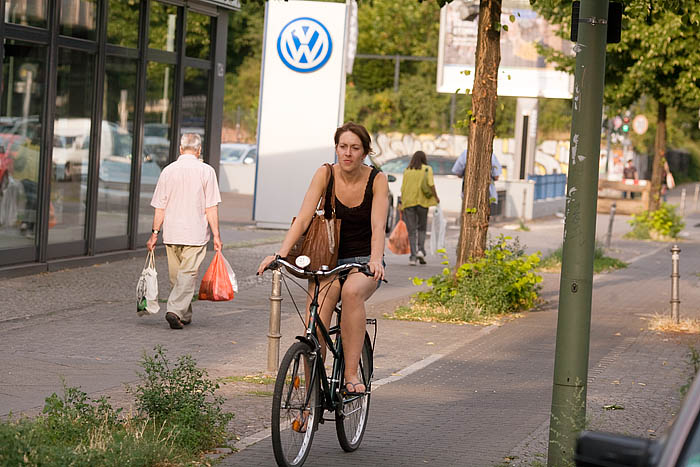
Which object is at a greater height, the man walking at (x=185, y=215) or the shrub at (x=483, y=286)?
the man walking at (x=185, y=215)

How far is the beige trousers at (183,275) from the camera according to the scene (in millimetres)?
11266

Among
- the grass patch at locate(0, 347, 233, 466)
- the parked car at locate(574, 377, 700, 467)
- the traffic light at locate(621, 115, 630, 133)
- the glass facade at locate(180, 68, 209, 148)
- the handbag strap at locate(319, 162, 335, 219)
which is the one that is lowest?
the grass patch at locate(0, 347, 233, 466)

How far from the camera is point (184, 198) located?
11.3 metres

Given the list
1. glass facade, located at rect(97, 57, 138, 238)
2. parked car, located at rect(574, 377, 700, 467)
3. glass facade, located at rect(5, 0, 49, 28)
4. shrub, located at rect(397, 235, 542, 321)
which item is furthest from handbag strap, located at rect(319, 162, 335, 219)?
glass facade, located at rect(97, 57, 138, 238)

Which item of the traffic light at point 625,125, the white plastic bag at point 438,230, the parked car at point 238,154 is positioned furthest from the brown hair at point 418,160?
the traffic light at point 625,125

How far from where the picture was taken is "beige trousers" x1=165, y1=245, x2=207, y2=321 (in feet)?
37.0

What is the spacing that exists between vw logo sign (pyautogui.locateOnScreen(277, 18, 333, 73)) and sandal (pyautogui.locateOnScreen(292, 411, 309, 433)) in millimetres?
17609

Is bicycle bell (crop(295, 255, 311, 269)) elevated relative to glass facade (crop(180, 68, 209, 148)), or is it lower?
lower

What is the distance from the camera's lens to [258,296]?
14.2m

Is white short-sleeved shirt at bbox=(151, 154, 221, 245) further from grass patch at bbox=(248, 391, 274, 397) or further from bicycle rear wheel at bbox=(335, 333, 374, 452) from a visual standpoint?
bicycle rear wheel at bbox=(335, 333, 374, 452)

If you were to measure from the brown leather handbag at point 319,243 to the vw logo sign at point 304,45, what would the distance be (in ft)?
56.2

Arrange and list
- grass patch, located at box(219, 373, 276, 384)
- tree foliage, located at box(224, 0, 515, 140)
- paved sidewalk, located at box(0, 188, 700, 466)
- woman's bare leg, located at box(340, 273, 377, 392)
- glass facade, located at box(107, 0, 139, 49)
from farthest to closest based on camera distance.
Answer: tree foliage, located at box(224, 0, 515, 140) → glass facade, located at box(107, 0, 139, 49) → grass patch, located at box(219, 373, 276, 384) → paved sidewalk, located at box(0, 188, 700, 466) → woman's bare leg, located at box(340, 273, 377, 392)

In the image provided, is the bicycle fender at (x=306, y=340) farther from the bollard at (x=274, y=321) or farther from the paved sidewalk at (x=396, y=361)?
the bollard at (x=274, y=321)

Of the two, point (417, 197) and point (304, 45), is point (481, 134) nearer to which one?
point (417, 197)
